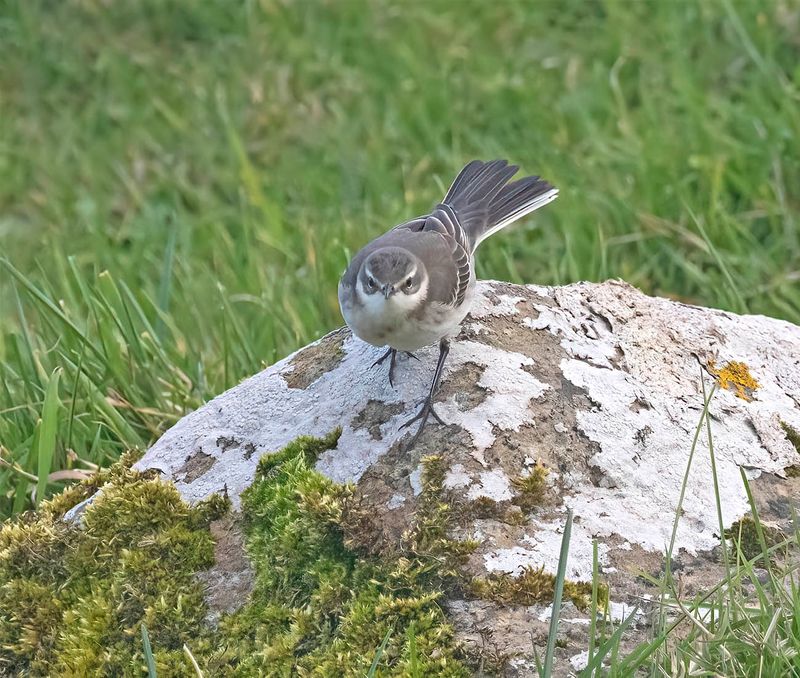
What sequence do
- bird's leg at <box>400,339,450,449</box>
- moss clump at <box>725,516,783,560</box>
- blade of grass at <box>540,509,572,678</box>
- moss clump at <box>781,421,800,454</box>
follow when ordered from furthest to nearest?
moss clump at <box>781,421,800,454</box>
bird's leg at <box>400,339,450,449</box>
moss clump at <box>725,516,783,560</box>
blade of grass at <box>540,509,572,678</box>

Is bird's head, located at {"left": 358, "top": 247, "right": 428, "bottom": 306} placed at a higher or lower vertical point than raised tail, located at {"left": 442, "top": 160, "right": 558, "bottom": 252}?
higher

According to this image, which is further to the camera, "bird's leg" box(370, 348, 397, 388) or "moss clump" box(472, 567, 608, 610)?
"bird's leg" box(370, 348, 397, 388)

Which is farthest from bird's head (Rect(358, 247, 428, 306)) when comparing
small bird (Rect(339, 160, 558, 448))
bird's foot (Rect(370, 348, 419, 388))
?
bird's foot (Rect(370, 348, 419, 388))

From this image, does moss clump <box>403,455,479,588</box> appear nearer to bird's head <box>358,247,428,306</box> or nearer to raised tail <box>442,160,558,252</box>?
bird's head <box>358,247,428,306</box>

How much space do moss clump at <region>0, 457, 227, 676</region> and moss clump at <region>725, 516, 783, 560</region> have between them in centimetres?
163

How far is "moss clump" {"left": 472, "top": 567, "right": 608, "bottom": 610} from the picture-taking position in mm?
3219

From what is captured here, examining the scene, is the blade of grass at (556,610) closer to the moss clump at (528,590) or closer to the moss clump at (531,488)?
the moss clump at (528,590)

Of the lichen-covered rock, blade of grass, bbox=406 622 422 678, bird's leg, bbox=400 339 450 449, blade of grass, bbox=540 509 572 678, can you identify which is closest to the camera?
blade of grass, bbox=540 509 572 678

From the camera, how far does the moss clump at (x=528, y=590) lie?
3.22 m

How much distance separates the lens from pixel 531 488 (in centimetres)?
351

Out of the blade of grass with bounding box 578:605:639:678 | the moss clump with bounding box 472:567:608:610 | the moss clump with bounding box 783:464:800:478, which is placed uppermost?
the blade of grass with bounding box 578:605:639:678

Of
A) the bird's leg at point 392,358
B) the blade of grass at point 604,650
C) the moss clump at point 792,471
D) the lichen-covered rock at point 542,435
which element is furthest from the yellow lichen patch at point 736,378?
the blade of grass at point 604,650

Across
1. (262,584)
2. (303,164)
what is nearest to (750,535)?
(262,584)

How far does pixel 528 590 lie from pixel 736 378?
4.30 ft
